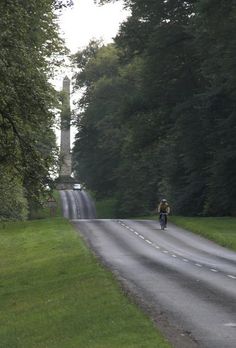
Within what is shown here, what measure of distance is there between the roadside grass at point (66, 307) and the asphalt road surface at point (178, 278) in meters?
0.54

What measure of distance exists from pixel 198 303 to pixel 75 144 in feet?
256

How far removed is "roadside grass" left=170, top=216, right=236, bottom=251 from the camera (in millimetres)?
36250

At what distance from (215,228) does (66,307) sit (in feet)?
91.5

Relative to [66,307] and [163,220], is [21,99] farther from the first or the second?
[163,220]

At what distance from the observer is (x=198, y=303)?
1580 centimetres

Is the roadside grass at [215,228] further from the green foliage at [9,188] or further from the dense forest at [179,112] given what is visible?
the green foliage at [9,188]

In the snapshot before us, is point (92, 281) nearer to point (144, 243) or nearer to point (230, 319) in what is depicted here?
point (230, 319)

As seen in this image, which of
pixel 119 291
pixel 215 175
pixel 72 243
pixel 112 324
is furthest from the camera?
pixel 215 175

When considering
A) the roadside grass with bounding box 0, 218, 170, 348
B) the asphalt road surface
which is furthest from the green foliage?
the asphalt road surface

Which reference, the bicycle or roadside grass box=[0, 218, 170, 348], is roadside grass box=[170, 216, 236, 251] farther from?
roadside grass box=[0, 218, 170, 348]

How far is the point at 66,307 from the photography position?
15750mm

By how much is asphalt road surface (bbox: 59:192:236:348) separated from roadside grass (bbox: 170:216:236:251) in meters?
0.80

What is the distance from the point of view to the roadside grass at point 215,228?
36.2 m

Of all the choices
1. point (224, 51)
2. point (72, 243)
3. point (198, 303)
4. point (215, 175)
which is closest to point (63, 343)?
point (198, 303)
